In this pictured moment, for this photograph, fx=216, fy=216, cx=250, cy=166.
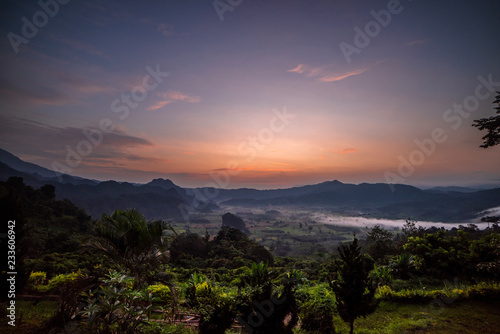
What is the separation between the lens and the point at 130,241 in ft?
19.5

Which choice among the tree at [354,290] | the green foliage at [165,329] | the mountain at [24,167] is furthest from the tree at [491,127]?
the mountain at [24,167]

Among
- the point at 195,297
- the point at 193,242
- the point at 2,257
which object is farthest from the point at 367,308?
the point at 193,242

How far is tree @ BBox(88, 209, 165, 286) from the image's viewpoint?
5762 millimetres

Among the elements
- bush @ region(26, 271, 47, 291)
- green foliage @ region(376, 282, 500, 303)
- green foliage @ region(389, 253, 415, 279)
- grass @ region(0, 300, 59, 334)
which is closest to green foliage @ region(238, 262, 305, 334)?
grass @ region(0, 300, 59, 334)

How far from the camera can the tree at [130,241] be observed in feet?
18.9

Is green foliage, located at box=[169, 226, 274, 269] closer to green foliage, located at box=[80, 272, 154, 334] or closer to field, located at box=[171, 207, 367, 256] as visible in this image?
green foliage, located at box=[80, 272, 154, 334]

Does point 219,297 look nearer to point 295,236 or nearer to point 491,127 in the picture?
point 491,127

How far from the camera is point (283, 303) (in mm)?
4684

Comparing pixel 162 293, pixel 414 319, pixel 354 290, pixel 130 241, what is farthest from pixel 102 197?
pixel 414 319

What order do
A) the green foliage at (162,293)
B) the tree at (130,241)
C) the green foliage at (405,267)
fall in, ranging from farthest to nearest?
the green foliage at (405,267)
the green foliage at (162,293)
the tree at (130,241)

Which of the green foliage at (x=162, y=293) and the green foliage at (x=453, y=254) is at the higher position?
the green foliage at (x=453, y=254)

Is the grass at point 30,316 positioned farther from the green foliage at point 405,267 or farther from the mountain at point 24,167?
the mountain at point 24,167

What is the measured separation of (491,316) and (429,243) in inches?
203

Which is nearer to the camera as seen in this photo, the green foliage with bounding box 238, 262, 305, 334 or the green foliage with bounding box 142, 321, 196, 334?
the green foliage with bounding box 238, 262, 305, 334
